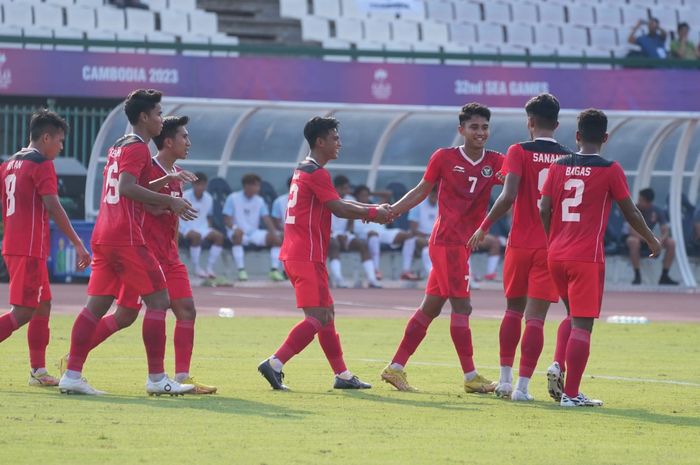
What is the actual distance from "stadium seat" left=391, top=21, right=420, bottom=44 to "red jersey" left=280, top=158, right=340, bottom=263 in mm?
20993

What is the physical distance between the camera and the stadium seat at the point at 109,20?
91.7 ft

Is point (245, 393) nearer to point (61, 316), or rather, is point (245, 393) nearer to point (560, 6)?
A: point (61, 316)

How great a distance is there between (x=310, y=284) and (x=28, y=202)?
208 centimetres

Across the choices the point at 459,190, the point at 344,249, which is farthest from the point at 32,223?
the point at 344,249

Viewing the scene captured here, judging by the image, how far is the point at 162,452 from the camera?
713 centimetres

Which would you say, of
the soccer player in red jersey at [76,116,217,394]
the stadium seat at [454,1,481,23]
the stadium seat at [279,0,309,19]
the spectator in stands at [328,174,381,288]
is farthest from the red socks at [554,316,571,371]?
the stadium seat at [454,1,481,23]

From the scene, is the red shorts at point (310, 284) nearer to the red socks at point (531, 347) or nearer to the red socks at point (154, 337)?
the red socks at point (154, 337)

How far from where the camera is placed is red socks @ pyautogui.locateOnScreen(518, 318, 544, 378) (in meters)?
9.76

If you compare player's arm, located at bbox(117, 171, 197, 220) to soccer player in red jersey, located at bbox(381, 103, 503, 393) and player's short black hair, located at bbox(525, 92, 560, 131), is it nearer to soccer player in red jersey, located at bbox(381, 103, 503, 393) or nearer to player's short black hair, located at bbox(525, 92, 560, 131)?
soccer player in red jersey, located at bbox(381, 103, 503, 393)

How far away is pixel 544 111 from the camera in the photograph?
992cm

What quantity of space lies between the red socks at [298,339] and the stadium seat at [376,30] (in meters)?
20.8

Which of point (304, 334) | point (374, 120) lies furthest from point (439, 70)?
point (304, 334)

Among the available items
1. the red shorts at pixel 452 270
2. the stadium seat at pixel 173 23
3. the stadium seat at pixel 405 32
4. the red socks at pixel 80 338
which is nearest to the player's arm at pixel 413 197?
the red shorts at pixel 452 270

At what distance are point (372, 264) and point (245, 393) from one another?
13323mm
